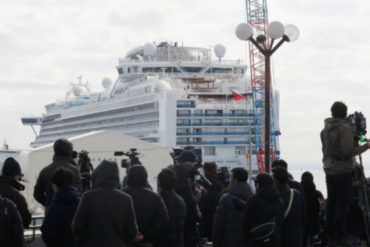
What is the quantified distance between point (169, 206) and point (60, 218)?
52.9 inches

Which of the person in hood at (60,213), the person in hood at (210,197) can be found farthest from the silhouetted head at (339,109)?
the person in hood at (60,213)

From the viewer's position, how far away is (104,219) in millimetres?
6441

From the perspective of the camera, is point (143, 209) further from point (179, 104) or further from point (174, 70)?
point (174, 70)

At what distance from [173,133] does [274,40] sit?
39374 millimetres

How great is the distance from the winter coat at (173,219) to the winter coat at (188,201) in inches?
30.9

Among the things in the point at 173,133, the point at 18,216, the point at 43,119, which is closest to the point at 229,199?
the point at 18,216

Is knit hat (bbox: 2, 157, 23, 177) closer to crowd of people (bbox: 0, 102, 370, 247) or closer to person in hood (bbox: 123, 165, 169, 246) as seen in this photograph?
crowd of people (bbox: 0, 102, 370, 247)

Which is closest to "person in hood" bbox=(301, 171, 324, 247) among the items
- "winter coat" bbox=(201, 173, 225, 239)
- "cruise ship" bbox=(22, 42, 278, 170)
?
"winter coat" bbox=(201, 173, 225, 239)

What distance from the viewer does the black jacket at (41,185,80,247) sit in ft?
22.4

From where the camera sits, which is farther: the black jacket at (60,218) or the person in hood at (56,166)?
the person in hood at (56,166)

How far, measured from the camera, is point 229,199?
7.76 metres

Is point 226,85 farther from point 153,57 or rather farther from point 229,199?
point 229,199

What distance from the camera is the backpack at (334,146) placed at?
7.97 metres

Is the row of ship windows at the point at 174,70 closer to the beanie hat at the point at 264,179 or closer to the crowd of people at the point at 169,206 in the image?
the crowd of people at the point at 169,206
